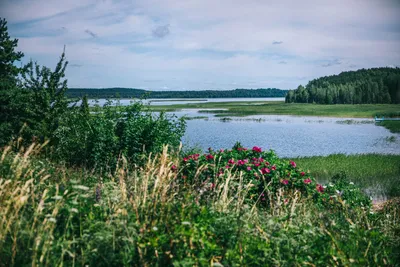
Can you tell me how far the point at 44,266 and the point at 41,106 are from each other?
13473 millimetres

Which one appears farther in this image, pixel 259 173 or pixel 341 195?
pixel 341 195

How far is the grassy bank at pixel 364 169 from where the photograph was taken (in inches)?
640

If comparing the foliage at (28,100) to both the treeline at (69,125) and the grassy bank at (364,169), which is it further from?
the grassy bank at (364,169)

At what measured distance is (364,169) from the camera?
64.4 ft

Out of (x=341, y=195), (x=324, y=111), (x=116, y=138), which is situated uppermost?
(x=116, y=138)

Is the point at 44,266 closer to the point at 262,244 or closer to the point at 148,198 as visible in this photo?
the point at 148,198

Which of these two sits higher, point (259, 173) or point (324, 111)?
point (324, 111)

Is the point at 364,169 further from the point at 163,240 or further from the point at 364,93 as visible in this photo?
the point at 364,93

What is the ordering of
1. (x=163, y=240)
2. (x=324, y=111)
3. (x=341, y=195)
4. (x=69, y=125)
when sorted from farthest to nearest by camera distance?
1. (x=324, y=111)
2. (x=69, y=125)
3. (x=341, y=195)
4. (x=163, y=240)

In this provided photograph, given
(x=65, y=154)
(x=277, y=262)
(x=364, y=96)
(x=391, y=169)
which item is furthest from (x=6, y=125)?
(x=364, y=96)

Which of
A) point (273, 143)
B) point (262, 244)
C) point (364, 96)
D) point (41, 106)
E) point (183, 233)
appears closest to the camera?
point (183, 233)

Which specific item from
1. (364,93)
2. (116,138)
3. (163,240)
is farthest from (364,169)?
(364,93)

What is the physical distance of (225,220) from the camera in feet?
14.5

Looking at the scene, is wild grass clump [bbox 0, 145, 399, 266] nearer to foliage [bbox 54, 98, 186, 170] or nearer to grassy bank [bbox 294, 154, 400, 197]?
foliage [bbox 54, 98, 186, 170]
